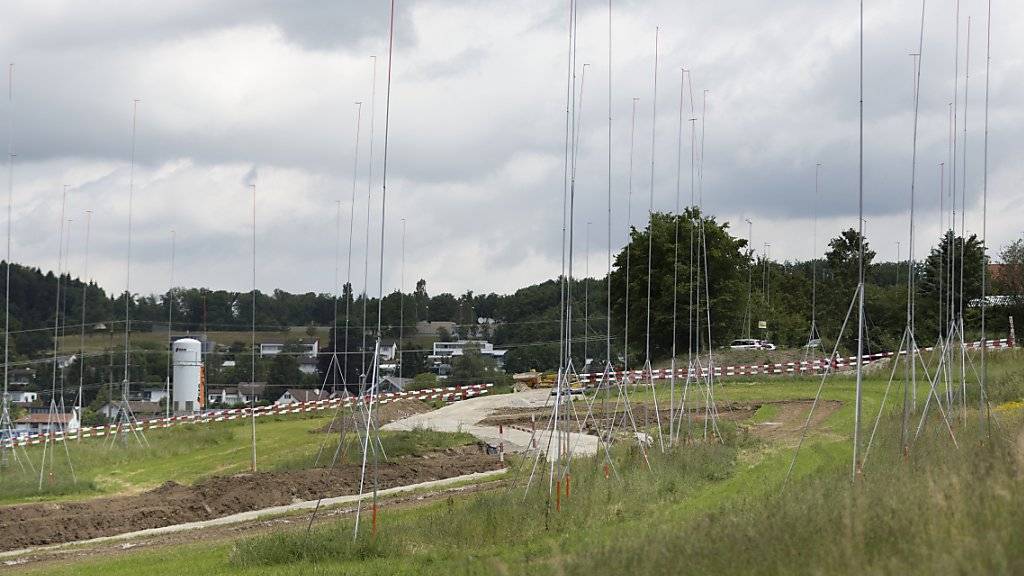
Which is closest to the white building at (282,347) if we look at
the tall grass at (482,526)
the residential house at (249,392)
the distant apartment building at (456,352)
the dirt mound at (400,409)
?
the residential house at (249,392)

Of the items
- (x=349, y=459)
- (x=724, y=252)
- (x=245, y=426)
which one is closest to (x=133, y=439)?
(x=245, y=426)

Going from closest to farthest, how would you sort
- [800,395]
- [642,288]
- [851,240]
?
[800,395], [642,288], [851,240]

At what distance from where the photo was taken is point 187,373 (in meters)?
73.3

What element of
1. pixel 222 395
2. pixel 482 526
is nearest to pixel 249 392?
pixel 222 395

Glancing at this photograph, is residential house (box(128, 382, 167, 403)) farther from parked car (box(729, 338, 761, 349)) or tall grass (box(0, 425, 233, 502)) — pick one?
parked car (box(729, 338, 761, 349))

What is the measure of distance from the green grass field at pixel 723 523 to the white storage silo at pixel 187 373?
45.1 meters

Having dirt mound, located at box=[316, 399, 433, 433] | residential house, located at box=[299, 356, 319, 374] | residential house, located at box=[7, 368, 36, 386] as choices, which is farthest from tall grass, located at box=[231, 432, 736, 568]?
residential house, located at box=[7, 368, 36, 386]

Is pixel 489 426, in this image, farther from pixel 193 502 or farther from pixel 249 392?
pixel 249 392

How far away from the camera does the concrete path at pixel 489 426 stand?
42.6 meters

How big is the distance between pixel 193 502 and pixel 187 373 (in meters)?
42.8

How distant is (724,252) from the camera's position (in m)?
72.4

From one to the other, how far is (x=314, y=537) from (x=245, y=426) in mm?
40517

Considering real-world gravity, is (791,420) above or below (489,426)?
above

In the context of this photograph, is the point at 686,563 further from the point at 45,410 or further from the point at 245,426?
the point at 45,410
